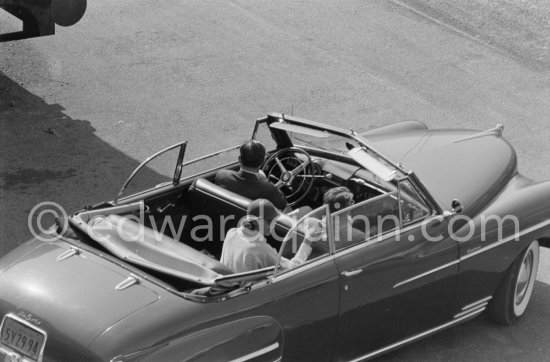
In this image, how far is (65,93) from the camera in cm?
1166

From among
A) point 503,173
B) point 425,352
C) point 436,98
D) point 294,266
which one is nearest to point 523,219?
point 503,173

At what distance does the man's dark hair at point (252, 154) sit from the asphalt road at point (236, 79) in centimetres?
244

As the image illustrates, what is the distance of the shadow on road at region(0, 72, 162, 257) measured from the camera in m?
9.07

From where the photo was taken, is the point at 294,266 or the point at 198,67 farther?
the point at 198,67

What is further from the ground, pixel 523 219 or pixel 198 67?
pixel 523 219

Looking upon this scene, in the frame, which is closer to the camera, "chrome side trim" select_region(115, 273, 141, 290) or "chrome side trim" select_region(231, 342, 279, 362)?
"chrome side trim" select_region(231, 342, 279, 362)

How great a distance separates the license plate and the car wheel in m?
3.59

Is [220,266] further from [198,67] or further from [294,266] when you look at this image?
[198,67]

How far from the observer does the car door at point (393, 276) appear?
644 cm

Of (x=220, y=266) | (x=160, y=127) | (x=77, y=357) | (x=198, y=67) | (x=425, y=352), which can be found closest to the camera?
(x=77, y=357)

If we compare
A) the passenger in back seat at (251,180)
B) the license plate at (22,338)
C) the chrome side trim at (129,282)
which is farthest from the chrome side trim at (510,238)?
the license plate at (22,338)

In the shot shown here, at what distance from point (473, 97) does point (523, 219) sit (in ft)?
16.1

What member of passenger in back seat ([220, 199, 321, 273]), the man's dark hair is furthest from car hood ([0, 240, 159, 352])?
the man's dark hair

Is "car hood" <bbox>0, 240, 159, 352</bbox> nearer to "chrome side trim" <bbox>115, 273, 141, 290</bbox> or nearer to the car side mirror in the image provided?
"chrome side trim" <bbox>115, 273, 141, 290</bbox>
